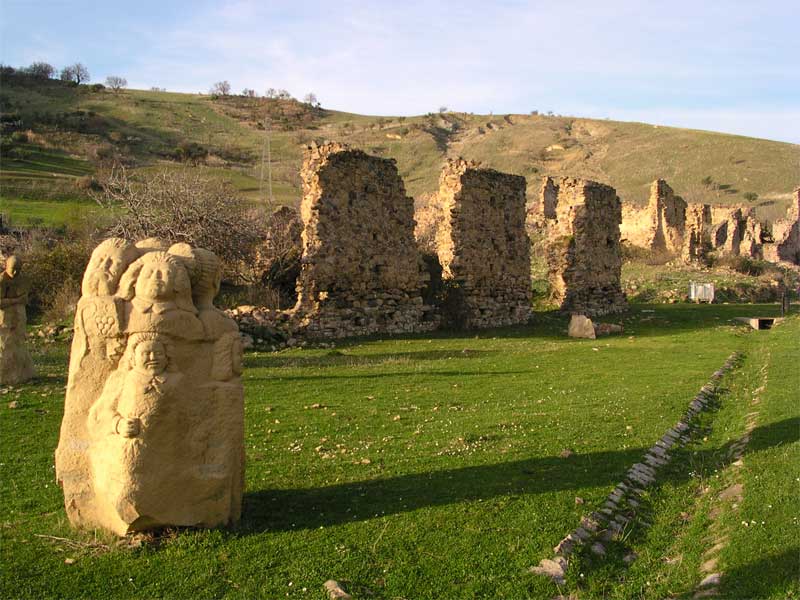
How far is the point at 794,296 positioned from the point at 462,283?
69.1ft

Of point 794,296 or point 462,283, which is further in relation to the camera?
point 794,296

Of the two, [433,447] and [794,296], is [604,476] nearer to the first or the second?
[433,447]

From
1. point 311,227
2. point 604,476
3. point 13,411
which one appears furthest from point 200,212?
point 604,476

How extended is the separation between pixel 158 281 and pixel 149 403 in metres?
0.97

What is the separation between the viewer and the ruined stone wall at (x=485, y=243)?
73.4 ft

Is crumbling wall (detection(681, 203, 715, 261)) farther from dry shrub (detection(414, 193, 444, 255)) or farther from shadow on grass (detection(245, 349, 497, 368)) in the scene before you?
shadow on grass (detection(245, 349, 497, 368))

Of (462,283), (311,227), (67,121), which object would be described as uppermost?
(67,121)

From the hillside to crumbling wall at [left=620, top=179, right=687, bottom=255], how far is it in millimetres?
16041

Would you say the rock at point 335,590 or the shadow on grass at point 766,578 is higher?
the shadow on grass at point 766,578

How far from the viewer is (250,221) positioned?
2505 cm

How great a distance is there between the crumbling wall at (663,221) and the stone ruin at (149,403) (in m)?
39.0

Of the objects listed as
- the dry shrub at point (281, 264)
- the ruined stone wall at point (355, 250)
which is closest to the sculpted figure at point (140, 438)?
the ruined stone wall at point (355, 250)

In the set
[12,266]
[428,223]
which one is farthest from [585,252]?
[12,266]

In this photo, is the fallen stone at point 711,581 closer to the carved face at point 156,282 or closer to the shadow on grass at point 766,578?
the shadow on grass at point 766,578
